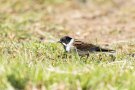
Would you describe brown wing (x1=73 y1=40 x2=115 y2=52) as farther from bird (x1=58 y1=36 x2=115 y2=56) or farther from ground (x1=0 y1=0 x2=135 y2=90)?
ground (x1=0 y1=0 x2=135 y2=90)

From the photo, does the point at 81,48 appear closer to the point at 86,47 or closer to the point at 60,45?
the point at 86,47

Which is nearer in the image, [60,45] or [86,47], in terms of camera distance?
[86,47]

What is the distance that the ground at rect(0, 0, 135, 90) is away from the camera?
4793 mm

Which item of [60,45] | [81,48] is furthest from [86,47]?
[60,45]

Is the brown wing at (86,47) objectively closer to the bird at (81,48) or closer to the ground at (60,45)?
the bird at (81,48)

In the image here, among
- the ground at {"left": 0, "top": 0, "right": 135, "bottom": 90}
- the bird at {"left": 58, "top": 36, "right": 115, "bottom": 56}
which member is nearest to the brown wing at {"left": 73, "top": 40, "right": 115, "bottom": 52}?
the bird at {"left": 58, "top": 36, "right": 115, "bottom": 56}

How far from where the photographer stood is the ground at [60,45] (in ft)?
15.7

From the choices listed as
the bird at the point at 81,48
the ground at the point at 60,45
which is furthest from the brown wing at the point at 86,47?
the ground at the point at 60,45

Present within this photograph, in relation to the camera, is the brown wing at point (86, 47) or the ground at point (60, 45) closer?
the ground at point (60, 45)

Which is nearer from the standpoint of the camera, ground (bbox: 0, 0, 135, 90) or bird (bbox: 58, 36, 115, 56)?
ground (bbox: 0, 0, 135, 90)

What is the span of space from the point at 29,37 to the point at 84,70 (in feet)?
12.4

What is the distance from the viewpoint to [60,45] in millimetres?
7047

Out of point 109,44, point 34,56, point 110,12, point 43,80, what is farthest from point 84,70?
point 110,12

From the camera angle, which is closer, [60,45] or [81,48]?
[81,48]
